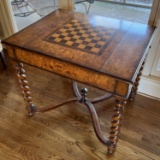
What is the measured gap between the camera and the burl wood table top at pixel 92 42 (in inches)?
32.0

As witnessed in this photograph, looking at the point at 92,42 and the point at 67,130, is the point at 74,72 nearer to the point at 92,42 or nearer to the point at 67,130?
the point at 92,42

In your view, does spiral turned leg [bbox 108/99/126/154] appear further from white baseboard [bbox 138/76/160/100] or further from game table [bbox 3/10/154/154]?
white baseboard [bbox 138/76/160/100]

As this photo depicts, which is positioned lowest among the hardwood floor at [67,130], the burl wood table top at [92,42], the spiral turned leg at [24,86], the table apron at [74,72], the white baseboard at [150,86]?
the hardwood floor at [67,130]

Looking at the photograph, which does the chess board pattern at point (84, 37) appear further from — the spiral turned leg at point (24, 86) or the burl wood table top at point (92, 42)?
the spiral turned leg at point (24, 86)

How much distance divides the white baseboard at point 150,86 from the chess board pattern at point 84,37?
637mm

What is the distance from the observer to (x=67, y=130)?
4.38 ft

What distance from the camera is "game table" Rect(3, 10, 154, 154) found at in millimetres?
803

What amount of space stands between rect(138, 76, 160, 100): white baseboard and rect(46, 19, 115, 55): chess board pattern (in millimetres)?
637

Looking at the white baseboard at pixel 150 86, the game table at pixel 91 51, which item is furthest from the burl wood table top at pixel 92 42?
the white baseboard at pixel 150 86

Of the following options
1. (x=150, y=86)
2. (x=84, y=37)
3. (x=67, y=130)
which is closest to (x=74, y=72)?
(x=84, y=37)

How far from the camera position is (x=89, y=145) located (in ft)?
4.08

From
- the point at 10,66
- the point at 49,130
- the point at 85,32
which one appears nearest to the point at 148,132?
the point at 49,130

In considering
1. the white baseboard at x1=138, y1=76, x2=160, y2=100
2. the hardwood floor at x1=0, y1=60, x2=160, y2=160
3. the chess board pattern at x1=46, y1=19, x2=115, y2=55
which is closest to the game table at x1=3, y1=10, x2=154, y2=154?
the chess board pattern at x1=46, y1=19, x2=115, y2=55

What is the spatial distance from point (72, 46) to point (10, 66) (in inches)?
48.7
